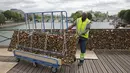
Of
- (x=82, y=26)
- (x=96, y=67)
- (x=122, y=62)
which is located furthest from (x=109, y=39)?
(x=82, y=26)

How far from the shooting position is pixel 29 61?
554cm

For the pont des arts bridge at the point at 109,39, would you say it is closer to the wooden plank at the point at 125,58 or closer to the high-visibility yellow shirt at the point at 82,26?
the wooden plank at the point at 125,58

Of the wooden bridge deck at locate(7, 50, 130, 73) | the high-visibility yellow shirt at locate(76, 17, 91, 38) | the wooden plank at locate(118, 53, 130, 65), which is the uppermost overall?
the high-visibility yellow shirt at locate(76, 17, 91, 38)

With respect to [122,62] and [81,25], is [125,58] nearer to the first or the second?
[122,62]

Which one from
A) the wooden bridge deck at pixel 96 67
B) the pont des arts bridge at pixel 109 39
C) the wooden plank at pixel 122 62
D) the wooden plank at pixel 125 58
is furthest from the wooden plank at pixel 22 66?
the wooden plank at pixel 125 58

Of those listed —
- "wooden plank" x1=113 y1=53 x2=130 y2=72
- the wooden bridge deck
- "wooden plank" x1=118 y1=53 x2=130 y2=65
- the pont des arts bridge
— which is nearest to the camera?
the wooden bridge deck

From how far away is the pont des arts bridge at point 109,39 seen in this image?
7.03 meters

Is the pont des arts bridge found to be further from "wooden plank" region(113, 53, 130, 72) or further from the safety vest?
the safety vest

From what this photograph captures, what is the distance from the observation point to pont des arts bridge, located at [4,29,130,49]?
703 cm

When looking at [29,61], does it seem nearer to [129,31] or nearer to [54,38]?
[54,38]

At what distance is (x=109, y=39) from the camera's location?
709 centimetres

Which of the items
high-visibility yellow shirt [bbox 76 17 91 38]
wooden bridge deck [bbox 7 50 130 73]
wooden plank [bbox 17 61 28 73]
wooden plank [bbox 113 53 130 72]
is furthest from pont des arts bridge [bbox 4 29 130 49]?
wooden plank [bbox 17 61 28 73]

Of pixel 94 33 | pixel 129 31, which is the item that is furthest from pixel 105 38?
pixel 129 31

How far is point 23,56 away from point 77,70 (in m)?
1.73
